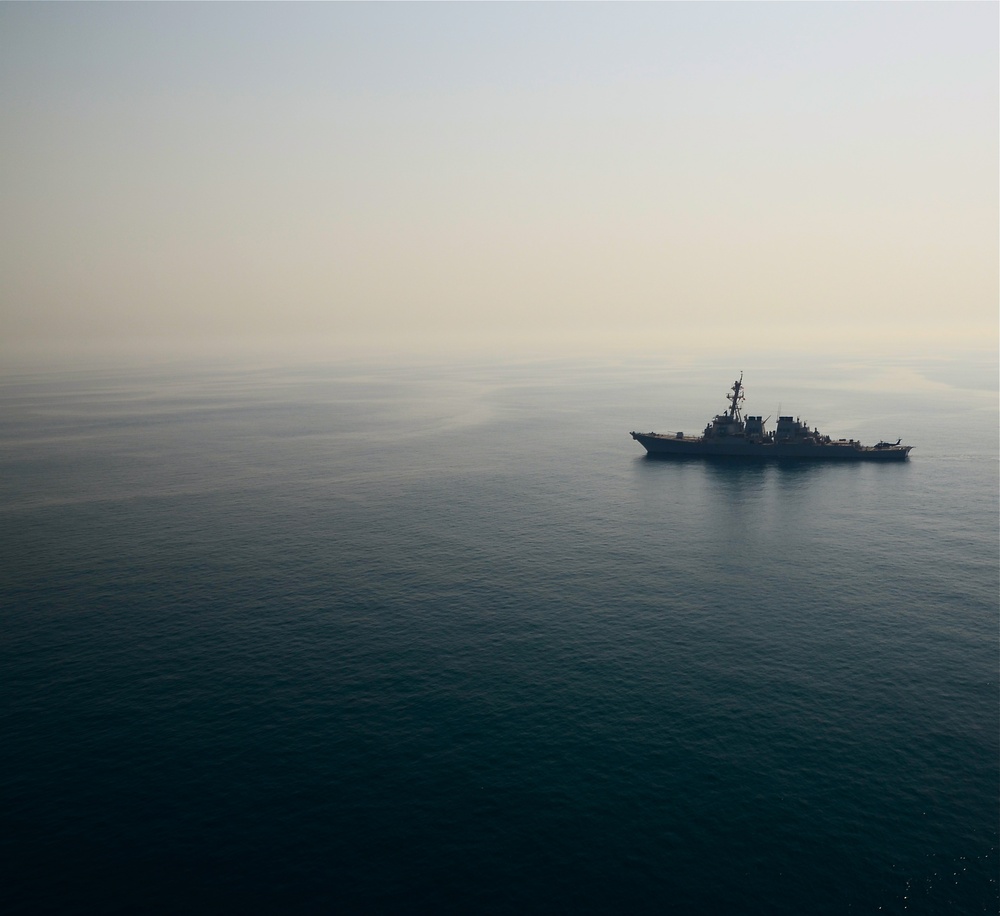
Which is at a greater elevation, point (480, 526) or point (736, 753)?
point (480, 526)

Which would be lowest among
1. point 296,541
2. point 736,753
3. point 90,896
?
point 90,896

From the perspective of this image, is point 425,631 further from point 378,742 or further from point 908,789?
point 908,789

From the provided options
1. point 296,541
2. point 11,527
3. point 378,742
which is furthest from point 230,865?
point 11,527

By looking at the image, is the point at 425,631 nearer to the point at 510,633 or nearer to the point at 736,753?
the point at 510,633

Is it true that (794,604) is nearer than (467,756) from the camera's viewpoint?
No

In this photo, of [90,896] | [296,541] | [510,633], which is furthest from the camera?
[296,541]

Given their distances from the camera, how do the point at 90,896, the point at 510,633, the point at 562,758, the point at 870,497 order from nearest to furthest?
1. the point at 90,896
2. the point at 562,758
3. the point at 510,633
4. the point at 870,497

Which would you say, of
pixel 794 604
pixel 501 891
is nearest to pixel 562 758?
pixel 501 891
